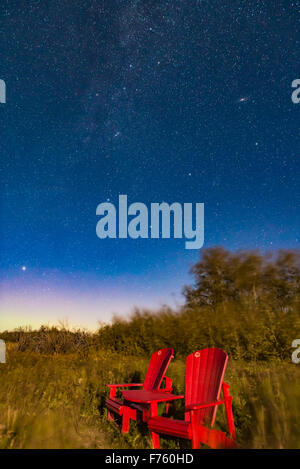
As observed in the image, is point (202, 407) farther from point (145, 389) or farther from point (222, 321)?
point (222, 321)

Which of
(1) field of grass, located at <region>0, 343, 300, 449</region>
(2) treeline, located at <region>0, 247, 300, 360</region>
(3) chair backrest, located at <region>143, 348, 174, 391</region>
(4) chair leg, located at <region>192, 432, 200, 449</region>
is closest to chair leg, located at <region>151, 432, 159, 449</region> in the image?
(1) field of grass, located at <region>0, 343, 300, 449</region>

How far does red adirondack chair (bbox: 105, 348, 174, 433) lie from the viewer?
3.61 meters

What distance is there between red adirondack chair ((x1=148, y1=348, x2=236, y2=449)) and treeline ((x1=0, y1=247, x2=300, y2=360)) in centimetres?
256

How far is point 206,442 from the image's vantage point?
2676mm

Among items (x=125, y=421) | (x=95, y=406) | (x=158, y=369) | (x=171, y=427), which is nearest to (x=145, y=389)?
(x=158, y=369)

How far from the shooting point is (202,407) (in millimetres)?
2732

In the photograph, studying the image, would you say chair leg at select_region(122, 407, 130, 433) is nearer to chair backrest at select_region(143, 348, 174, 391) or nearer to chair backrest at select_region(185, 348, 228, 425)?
chair backrest at select_region(143, 348, 174, 391)


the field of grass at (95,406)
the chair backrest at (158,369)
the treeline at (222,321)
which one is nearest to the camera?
the field of grass at (95,406)

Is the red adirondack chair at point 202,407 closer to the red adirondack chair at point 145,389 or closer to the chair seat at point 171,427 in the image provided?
the chair seat at point 171,427

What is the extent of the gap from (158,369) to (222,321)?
134 inches

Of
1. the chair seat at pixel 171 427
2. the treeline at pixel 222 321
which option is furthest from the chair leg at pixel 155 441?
the treeline at pixel 222 321

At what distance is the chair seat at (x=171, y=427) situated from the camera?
269 cm

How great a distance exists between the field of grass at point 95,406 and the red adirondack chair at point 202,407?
9.2 inches

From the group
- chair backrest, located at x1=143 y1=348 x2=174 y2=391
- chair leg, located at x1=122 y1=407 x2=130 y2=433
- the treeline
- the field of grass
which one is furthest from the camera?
the treeline
